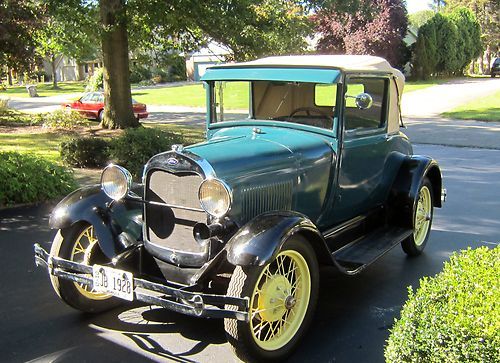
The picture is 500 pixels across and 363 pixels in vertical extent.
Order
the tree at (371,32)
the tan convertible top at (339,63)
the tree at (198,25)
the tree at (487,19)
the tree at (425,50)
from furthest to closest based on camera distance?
Answer: 1. the tree at (487,19)
2. the tree at (425,50)
3. the tree at (371,32)
4. the tree at (198,25)
5. the tan convertible top at (339,63)

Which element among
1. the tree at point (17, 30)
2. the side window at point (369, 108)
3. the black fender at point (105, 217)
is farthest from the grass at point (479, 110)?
the black fender at point (105, 217)

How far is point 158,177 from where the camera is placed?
3.53 m

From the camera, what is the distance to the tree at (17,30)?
11.9 meters

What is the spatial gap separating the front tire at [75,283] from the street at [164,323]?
10 cm

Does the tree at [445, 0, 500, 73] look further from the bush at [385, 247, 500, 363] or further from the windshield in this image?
the bush at [385, 247, 500, 363]

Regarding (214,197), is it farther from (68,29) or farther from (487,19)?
(487,19)

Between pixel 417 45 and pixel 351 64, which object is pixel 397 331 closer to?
pixel 351 64

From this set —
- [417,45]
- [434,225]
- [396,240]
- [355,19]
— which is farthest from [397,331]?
[417,45]

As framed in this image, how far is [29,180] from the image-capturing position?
6941mm

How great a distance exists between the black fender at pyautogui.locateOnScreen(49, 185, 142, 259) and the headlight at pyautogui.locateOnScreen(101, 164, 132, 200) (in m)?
0.11

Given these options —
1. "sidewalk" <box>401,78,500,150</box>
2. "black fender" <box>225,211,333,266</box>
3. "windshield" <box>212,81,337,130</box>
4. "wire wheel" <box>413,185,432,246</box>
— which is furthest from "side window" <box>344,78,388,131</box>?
"sidewalk" <box>401,78,500,150</box>

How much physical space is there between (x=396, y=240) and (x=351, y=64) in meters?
1.65

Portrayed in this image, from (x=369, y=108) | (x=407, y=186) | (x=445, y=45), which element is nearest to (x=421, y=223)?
(x=407, y=186)

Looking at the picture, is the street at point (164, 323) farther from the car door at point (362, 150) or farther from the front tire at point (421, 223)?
the car door at point (362, 150)
